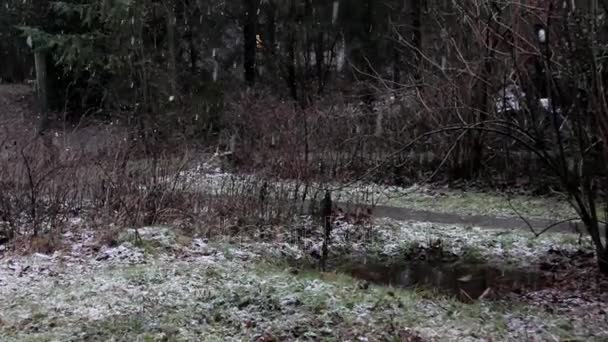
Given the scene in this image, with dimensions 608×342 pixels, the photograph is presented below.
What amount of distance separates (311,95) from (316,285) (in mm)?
15730

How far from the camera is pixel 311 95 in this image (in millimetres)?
22688

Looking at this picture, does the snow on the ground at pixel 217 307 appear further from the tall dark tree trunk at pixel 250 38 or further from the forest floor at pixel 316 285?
the tall dark tree trunk at pixel 250 38

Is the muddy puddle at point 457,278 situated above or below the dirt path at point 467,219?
below

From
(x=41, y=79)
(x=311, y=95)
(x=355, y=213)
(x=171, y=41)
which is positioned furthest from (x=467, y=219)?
(x=41, y=79)

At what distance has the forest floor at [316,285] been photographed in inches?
242

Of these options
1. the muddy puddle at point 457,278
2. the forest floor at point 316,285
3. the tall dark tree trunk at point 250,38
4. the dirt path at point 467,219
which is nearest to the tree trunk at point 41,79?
the tall dark tree trunk at point 250,38

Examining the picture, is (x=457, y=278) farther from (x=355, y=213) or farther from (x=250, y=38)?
(x=250, y=38)

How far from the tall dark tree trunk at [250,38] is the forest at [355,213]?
296 inches

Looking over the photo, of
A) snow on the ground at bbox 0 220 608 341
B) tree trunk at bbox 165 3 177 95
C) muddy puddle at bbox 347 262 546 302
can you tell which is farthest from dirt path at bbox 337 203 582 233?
tree trunk at bbox 165 3 177 95

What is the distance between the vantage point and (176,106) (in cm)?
2280

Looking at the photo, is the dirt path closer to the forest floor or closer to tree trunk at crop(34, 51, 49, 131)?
the forest floor

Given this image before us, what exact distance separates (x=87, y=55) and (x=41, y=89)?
328 centimetres

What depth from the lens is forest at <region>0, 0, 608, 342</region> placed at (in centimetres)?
655

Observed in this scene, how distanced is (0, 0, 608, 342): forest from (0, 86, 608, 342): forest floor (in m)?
0.03
